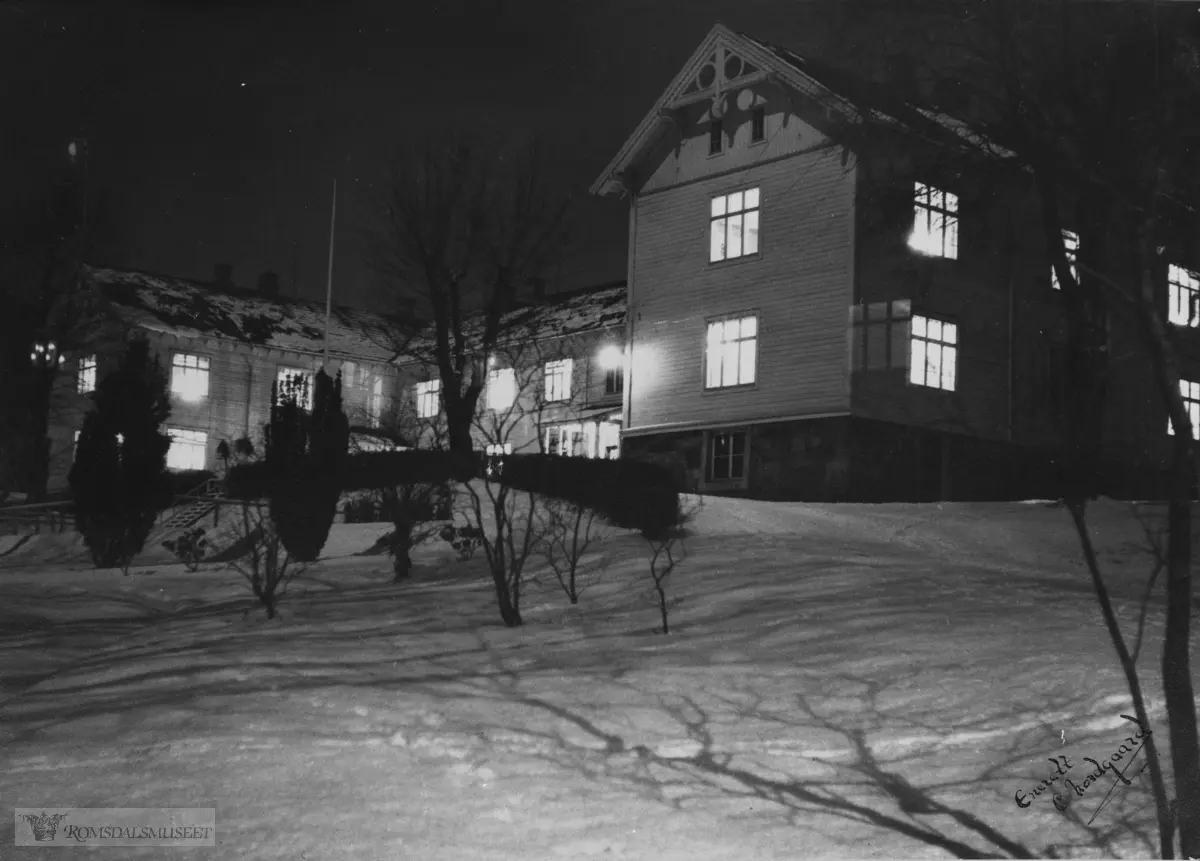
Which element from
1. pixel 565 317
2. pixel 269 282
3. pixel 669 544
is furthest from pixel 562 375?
pixel 669 544

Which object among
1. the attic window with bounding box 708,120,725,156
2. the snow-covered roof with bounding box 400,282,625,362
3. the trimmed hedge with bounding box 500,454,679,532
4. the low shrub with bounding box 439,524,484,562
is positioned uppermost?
the attic window with bounding box 708,120,725,156

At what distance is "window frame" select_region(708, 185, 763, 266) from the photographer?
26.1 metres

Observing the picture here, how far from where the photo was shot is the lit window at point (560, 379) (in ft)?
114

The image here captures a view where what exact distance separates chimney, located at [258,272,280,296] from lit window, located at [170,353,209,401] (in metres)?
7.06

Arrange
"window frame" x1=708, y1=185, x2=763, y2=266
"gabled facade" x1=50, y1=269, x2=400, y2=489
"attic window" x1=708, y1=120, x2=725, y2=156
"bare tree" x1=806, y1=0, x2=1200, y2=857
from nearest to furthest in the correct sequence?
"bare tree" x1=806, y1=0, x2=1200, y2=857 < "window frame" x1=708, y1=185, x2=763, y2=266 < "attic window" x1=708, y1=120, x2=725, y2=156 < "gabled facade" x1=50, y1=269, x2=400, y2=489

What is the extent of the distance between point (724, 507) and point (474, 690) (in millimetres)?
11493

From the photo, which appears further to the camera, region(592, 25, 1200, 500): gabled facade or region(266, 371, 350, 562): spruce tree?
region(592, 25, 1200, 500): gabled facade

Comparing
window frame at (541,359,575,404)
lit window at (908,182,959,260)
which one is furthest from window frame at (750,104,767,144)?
window frame at (541,359,575,404)

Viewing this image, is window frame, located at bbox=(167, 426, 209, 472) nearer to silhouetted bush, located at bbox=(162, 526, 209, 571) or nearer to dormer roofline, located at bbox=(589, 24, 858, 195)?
dormer roofline, located at bbox=(589, 24, 858, 195)

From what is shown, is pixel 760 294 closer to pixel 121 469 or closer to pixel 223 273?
pixel 121 469

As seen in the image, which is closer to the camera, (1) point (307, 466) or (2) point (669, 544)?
(2) point (669, 544)

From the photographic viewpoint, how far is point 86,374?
41000 millimetres

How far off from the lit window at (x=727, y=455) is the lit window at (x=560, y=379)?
8.76 meters
